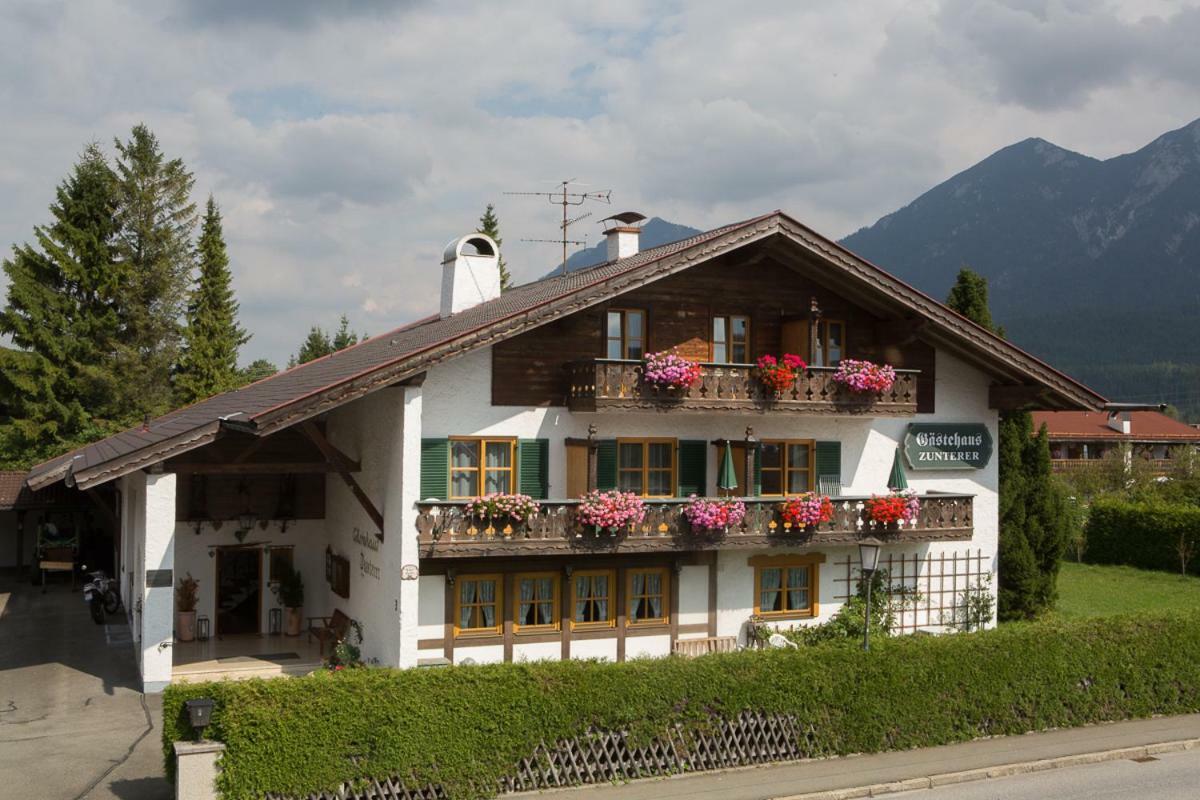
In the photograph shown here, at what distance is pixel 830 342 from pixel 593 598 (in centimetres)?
679

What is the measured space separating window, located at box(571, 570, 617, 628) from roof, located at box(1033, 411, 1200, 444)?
57420 mm

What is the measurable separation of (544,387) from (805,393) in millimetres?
4745

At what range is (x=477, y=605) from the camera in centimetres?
2111

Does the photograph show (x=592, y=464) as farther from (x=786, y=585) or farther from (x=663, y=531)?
(x=786, y=585)

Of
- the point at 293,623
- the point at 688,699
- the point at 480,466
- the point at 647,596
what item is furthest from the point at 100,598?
the point at 688,699

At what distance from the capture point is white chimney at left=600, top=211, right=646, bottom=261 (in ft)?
85.3

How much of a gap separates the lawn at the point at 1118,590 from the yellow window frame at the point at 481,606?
1426 cm

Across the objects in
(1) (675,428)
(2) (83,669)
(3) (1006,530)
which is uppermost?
(1) (675,428)

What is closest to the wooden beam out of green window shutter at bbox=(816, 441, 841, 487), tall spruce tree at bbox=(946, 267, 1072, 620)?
green window shutter at bbox=(816, 441, 841, 487)

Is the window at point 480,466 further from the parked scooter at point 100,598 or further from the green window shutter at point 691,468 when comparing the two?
the parked scooter at point 100,598

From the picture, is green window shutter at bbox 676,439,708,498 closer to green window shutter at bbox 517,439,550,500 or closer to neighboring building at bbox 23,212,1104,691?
neighboring building at bbox 23,212,1104,691

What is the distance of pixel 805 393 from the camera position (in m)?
22.2

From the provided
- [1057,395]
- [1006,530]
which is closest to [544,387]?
[1057,395]

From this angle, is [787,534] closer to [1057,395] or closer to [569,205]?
[1057,395]
